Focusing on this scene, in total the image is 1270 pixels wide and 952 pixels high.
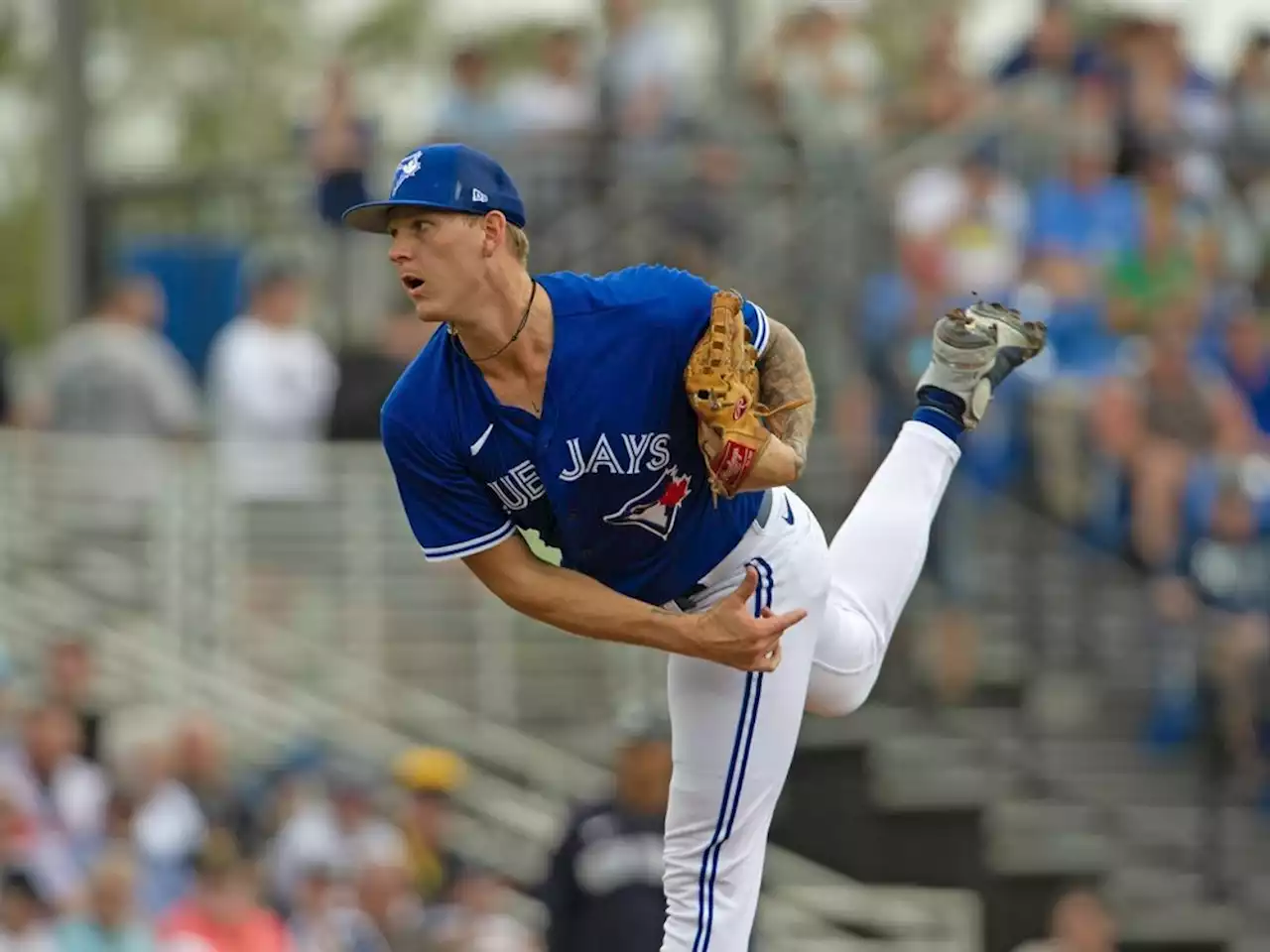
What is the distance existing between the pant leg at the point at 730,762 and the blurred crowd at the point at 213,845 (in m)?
3.10

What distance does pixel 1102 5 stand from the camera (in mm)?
23859

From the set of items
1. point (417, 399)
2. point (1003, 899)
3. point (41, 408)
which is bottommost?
point (1003, 899)

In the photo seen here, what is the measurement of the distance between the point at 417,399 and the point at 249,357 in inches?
280

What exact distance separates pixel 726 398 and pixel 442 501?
2.76 feet

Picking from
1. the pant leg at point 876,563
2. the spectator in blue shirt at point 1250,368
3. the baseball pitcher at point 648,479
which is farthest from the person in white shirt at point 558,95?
the baseball pitcher at point 648,479

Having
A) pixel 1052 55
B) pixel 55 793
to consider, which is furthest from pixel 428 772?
pixel 1052 55

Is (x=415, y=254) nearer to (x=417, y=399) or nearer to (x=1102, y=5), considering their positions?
(x=417, y=399)

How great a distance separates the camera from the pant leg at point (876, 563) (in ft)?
25.3

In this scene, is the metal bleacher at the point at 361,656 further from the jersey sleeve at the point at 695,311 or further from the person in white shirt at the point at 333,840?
the jersey sleeve at the point at 695,311

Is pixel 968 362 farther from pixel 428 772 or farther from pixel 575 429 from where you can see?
pixel 428 772

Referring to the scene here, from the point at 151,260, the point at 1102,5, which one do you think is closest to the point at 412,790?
the point at 151,260

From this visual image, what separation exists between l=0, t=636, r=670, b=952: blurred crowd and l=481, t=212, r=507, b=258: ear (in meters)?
Answer: 4.11

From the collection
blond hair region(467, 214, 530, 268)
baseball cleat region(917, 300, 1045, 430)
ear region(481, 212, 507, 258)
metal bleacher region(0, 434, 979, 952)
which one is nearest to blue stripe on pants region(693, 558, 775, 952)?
baseball cleat region(917, 300, 1045, 430)

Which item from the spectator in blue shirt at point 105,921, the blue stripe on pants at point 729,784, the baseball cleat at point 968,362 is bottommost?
the spectator in blue shirt at point 105,921
